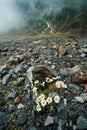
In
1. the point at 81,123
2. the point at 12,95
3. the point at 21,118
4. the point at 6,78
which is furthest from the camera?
the point at 6,78

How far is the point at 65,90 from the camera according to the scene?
6508 millimetres

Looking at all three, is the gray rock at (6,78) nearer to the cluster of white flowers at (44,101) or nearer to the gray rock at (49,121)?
the cluster of white flowers at (44,101)

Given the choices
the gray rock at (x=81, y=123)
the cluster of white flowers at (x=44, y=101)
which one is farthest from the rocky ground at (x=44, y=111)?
the cluster of white flowers at (x=44, y=101)

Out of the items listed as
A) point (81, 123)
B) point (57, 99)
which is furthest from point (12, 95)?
point (81, 123)

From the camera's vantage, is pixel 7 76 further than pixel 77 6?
No

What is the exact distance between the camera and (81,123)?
5.11 m

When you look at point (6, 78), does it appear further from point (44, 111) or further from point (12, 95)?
point (44, 111)

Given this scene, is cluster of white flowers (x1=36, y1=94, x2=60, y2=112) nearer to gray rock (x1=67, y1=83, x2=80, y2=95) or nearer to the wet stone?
gray rock (x1=67, y1=83, x2=80, y2=95)

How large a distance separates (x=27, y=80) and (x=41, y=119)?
8.15ft

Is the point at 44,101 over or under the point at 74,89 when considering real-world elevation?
over

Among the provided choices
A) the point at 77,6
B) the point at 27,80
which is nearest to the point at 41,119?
the point at 27,80

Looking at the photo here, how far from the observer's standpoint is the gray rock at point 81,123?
5.02 m

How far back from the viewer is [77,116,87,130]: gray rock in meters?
5.02

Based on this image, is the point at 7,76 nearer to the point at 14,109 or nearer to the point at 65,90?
the point at 14,109
